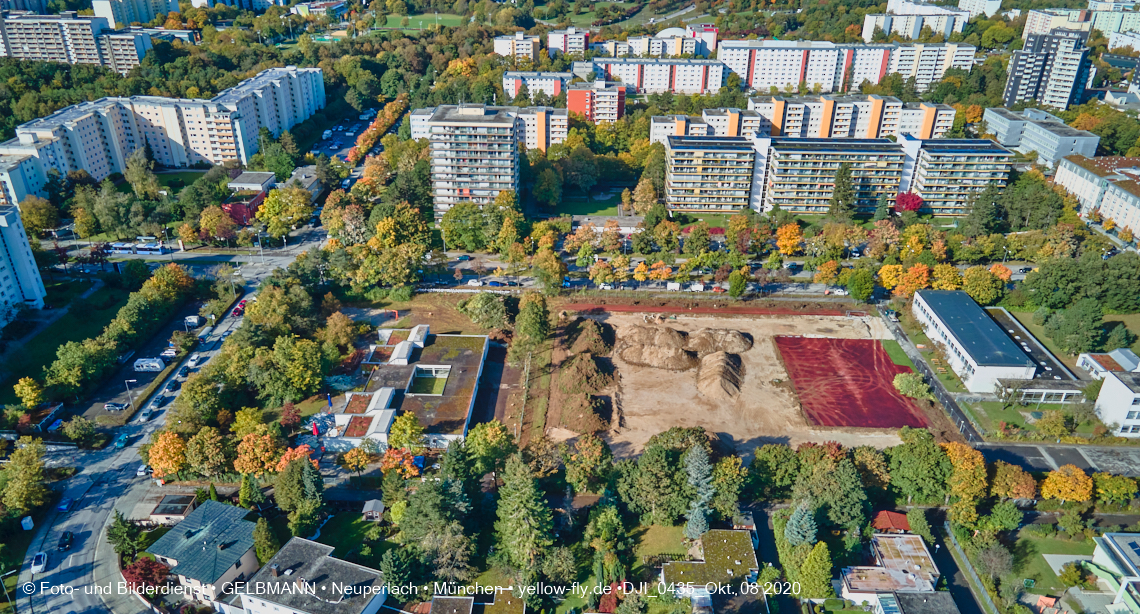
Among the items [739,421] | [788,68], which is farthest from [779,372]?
[788,68]

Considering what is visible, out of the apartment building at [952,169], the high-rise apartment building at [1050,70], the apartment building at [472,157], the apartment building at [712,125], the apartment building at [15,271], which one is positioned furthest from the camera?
the high-rise apartment building at [1050,70]

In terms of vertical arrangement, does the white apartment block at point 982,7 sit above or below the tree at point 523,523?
above

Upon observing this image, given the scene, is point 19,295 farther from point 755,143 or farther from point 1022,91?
point 1022,91

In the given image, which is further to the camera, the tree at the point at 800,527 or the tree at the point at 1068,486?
the tree at the point at 1068,486

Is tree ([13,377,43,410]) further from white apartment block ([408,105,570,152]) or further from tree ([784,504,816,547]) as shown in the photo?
white apartment block ([408,105,570,152])

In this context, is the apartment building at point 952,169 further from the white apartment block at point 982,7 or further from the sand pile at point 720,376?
the white apartment block at point 982,7

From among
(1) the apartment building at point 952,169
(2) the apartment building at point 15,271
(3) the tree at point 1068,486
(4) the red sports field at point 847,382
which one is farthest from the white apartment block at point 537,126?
(3) the tree at point 1068,486

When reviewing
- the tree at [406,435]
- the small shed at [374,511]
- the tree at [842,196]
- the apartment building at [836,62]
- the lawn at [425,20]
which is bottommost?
the small shed at [374,511]
